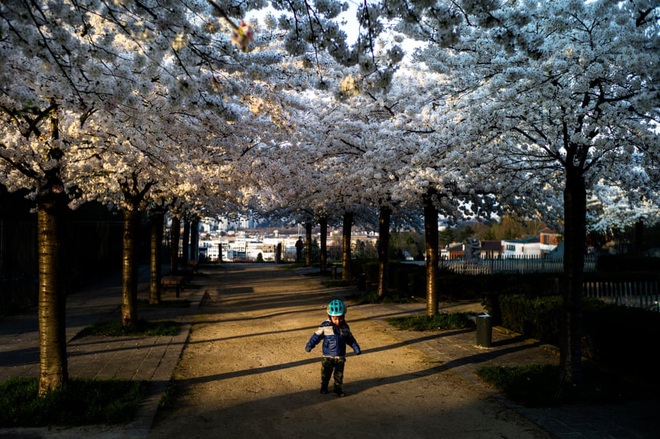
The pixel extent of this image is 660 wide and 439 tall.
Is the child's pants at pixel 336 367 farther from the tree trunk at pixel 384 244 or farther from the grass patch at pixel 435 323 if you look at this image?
the tree trunk at pixel 384 244

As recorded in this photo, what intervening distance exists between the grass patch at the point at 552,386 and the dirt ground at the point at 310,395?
0.43 metres

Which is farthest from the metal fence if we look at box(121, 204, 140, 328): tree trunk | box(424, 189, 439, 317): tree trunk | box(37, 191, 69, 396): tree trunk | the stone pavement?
box(37, 191, 69, 396): tree trunk

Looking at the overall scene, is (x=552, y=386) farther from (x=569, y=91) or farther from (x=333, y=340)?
(x=569, y=91)

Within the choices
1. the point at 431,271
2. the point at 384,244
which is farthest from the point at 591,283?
the point at 384,244

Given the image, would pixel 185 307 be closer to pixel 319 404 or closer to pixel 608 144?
pixel 319 404

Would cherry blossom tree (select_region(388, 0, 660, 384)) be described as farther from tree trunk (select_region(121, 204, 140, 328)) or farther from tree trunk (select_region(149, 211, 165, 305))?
tree trunk (select_region(149, 211, 165, 305))

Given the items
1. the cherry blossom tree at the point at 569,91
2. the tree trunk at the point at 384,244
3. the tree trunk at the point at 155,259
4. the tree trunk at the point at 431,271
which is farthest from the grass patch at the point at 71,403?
the tree trunk at the point at 384,244

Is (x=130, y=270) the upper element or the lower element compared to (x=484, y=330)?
upper

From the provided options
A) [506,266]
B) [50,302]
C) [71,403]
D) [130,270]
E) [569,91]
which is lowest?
[71,403]

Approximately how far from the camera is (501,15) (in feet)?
21.1

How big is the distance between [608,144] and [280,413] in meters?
5.79

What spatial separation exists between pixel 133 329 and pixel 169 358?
9.32 ft

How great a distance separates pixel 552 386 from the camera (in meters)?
8.12

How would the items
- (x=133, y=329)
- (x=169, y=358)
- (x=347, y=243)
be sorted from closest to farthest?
(x=169, y=358)
(x=133, y=329)
(x=347, y=243)
